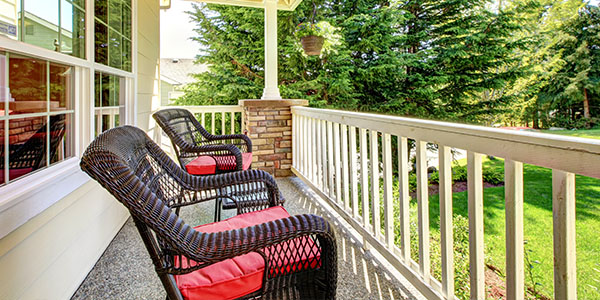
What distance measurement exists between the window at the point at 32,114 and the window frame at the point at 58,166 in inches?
1.5

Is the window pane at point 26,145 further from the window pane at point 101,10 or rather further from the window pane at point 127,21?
the window pane at point 127,21

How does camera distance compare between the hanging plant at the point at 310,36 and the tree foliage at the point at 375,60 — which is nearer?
the hanging plant at the point at 310,36

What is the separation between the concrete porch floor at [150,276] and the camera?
1.83 meters

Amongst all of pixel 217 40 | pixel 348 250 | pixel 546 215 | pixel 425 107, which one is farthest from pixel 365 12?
pixel 348 250

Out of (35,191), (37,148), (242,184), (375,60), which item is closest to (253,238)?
(242,184)

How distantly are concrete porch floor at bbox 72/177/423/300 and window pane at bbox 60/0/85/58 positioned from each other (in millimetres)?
1337

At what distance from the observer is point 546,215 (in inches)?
147

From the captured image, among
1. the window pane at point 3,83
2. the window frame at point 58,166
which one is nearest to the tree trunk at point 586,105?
the window frame at point 58,166

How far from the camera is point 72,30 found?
1867mm

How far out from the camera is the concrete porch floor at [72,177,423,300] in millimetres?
1835

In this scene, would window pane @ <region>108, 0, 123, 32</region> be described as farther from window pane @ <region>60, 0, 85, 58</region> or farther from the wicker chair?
the wicker chair

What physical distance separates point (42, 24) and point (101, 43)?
33.3 inches

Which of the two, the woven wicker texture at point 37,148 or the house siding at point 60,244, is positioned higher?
the woven wicker texture at point 37,148

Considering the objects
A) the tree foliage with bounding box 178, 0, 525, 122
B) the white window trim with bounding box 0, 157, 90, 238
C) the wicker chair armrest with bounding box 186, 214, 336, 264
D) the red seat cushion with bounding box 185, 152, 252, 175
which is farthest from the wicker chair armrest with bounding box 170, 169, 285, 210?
the tree foliage with bounding box 178, 0, 525, 122
